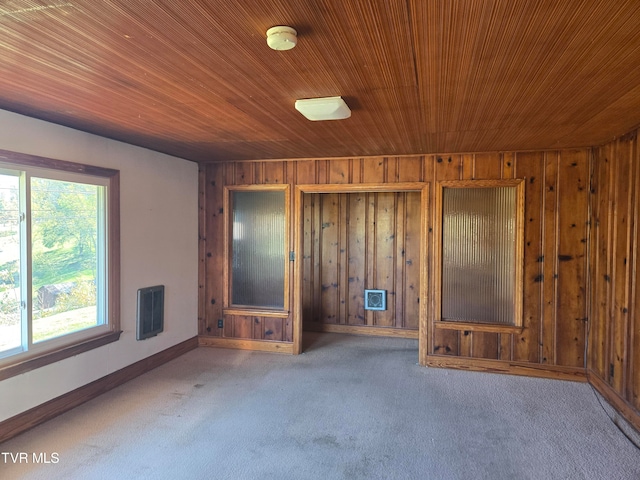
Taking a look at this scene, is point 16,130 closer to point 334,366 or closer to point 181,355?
point 181,355

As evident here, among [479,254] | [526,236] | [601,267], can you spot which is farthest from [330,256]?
[601,267]

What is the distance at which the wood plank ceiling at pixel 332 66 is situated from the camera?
4.52 ft

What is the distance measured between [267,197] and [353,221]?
145cm

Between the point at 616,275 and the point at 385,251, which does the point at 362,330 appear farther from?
the point at 616,275

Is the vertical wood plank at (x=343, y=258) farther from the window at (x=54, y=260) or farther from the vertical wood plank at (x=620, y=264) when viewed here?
the vertical wood plank at (x=620, y=264)

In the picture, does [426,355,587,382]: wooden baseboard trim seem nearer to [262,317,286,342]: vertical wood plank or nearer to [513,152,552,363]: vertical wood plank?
[513,152,552,363]: vertical wood plank

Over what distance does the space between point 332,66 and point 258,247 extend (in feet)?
9.81

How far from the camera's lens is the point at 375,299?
17.6 ft

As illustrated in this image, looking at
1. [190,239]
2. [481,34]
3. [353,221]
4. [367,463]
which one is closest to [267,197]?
[190,239]

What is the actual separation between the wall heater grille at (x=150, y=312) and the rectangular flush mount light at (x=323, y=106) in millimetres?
2524

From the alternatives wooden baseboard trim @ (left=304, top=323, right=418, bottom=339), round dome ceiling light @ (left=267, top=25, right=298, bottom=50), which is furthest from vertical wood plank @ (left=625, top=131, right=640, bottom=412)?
round dome ceiling light @ (left=267, top=25, right=298, bottom=50)

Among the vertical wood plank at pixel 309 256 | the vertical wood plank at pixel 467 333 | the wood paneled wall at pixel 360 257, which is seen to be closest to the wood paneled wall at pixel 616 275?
the vertical wood plank at pixel 467 333

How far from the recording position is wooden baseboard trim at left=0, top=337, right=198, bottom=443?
2623 mm

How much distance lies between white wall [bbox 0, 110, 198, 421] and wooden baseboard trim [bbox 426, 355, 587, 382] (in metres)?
2.84
